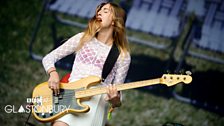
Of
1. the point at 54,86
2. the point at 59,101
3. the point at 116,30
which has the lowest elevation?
the point at 59,101

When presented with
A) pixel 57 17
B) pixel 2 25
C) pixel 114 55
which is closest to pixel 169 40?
pixel 57 17

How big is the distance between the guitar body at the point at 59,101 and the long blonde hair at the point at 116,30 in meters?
0.29

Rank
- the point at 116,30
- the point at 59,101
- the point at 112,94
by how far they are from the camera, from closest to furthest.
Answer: the point at 112,94 < the point at 59,101 < the point at 116,30

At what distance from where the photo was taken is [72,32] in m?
5.55

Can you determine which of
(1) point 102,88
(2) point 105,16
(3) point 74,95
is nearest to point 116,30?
(2) point 105,16

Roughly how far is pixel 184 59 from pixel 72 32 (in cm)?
142

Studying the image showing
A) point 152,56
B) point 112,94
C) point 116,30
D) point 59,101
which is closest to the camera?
point 112,94

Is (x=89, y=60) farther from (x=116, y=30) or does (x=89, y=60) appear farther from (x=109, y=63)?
(x=116, y=30)

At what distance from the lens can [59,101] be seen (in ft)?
10.4

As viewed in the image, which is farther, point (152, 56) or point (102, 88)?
point (152, 56)

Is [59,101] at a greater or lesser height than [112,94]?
lesser

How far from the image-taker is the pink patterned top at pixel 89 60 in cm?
322

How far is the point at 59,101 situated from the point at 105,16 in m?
0.70

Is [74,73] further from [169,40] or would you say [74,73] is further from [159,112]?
[169,40]
